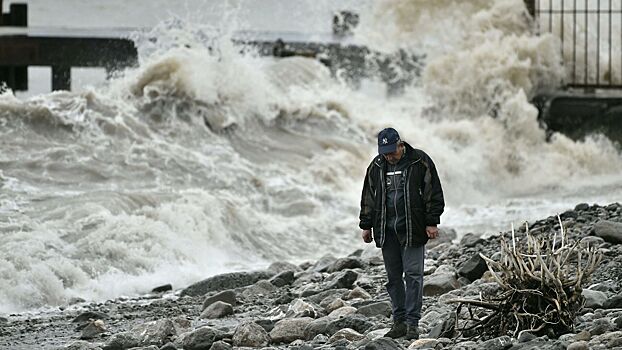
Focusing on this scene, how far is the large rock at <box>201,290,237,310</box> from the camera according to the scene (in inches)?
463

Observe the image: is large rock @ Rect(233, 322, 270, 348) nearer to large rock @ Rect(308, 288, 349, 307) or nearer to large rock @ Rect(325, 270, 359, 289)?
large rock @ Rect(308, 288, 349, 307)

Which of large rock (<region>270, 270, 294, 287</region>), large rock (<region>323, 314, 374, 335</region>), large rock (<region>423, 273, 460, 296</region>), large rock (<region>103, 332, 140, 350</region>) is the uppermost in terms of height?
large rock (<region>423, 273, 460, 296</region>)

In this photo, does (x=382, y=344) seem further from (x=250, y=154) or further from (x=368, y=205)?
(x=250, y=154)

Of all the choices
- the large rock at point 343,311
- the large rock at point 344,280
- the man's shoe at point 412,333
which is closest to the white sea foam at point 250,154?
the large rock at point 344,280

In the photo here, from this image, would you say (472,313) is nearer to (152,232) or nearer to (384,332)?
(384,332)

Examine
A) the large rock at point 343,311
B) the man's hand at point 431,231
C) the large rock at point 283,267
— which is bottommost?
the large rock at point 283,267

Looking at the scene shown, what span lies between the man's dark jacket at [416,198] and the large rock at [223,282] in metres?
4.42

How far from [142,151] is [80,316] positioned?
826cm

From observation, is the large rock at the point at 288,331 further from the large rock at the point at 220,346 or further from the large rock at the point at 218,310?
the large rock at the point at 218,310

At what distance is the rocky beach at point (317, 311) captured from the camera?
8.48m

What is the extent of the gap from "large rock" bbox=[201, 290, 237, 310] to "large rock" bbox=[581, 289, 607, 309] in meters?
3.87

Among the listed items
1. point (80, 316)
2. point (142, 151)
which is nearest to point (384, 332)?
point (80, 316)

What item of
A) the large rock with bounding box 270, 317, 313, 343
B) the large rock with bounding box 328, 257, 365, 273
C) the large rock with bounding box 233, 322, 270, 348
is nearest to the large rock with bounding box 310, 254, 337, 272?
the large rock with bounding box 328, 257, 365, 273

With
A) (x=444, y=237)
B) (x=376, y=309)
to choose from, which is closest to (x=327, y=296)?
(x=376, y=309)
